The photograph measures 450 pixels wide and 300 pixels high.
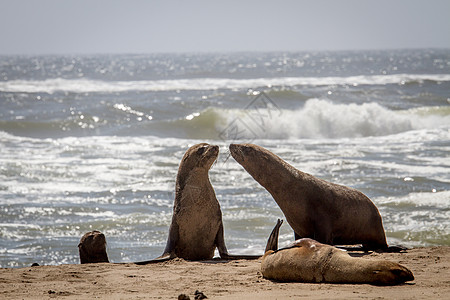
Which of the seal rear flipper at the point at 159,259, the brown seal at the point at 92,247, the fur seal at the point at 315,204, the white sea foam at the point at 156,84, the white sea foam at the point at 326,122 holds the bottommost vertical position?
the seal rear flipper at the point at 159,259

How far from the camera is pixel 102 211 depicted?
402 inches

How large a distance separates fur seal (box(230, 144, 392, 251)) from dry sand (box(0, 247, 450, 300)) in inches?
15.2

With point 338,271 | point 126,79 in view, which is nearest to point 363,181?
point 338,271

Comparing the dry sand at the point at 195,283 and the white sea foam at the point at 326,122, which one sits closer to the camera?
the dry sand at the point at 195,283

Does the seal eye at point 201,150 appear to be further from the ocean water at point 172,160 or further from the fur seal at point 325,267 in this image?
the fur seal at point 325,267

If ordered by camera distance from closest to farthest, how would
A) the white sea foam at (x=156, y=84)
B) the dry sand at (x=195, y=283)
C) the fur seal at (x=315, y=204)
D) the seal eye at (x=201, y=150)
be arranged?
the dry sand at (x=195, y=283), the fur seal at (x=315, y=204), the seal eye at (x=201, y=150), the white sea foam at (x=156, y=84)

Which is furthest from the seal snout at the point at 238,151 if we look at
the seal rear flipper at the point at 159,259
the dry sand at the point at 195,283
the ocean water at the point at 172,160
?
the ocean water at the point at 172,160

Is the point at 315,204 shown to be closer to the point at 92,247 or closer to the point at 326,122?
the point at 92,247

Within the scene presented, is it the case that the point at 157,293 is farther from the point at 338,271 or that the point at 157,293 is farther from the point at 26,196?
the point at 26,196

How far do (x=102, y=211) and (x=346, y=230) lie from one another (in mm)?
4705

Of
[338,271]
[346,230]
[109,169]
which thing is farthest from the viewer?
[109,169]

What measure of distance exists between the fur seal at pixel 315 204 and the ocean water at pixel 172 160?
152 centimetres

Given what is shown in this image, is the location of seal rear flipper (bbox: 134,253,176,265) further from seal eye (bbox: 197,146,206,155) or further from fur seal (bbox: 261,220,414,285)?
fur seal (bbox: 261,220,414,285)

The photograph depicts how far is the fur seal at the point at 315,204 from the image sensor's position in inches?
258
